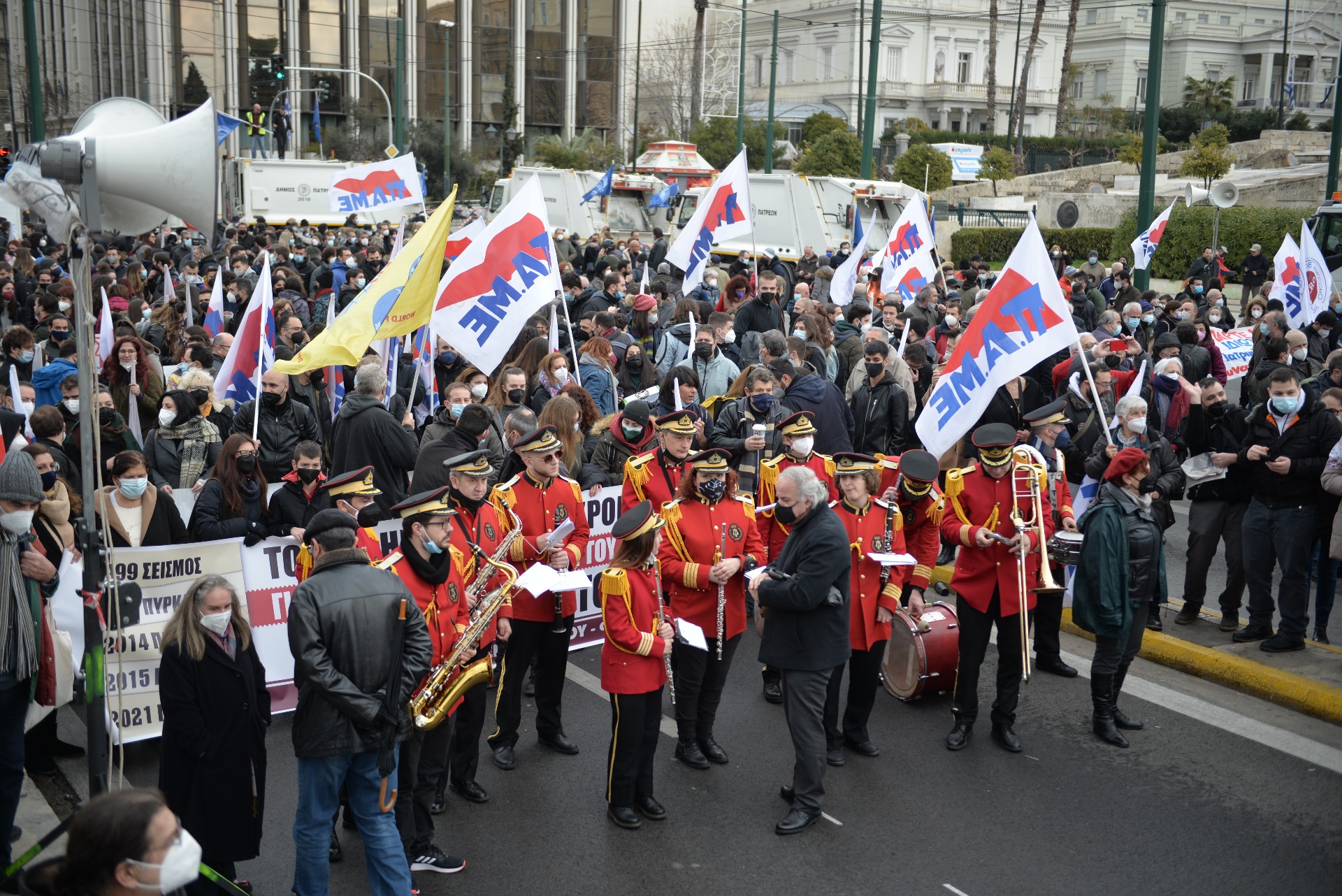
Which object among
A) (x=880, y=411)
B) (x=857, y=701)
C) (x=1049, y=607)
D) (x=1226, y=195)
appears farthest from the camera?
(x=1226, y=195)

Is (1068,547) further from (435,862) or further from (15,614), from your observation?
(15,614)

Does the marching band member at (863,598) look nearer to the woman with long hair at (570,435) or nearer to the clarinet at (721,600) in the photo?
the clarinet at (721,600)

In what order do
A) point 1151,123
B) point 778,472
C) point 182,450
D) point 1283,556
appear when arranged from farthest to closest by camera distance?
1. point 1151,123
2. point 182,450
3. point 1283,556
4. point 778,472

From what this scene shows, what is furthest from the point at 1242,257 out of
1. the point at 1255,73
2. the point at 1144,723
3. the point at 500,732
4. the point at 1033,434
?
the point at 1255,73

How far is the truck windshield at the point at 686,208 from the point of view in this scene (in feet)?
93.9

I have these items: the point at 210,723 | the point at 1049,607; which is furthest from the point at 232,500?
the point at 1049,607

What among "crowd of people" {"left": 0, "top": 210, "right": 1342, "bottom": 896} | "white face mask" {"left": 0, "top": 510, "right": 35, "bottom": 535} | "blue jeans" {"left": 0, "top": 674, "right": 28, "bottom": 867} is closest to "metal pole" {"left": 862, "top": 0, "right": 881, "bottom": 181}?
"crowd of people" {"left": 0, "top": 210, "right": 1342, "bottom": 896}

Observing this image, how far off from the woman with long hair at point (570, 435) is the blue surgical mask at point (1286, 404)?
4.41m

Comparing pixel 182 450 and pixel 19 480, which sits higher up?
pixel 19 480

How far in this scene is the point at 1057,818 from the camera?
6.16 metres

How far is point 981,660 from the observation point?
23.4 feet

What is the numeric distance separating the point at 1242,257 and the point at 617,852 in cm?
3178

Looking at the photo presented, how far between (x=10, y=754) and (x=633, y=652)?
2.74 metres

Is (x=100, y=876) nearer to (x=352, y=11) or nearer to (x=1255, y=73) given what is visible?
(x=352, y=11)
